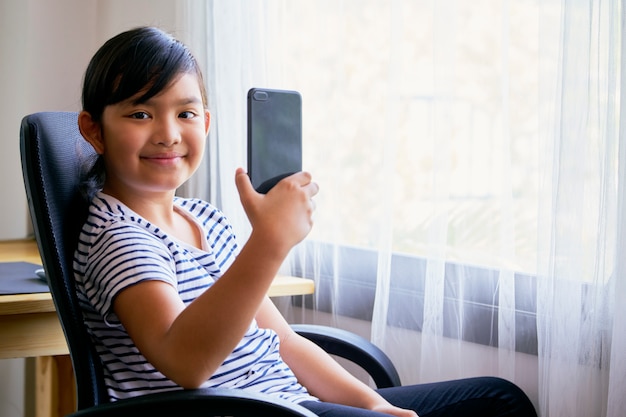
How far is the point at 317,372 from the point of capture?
4.61 ft

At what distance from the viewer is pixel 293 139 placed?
1188mm

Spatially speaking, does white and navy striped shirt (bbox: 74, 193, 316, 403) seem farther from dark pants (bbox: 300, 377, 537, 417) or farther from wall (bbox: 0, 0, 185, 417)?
wall (bbox: 0, 0, 185, 417)

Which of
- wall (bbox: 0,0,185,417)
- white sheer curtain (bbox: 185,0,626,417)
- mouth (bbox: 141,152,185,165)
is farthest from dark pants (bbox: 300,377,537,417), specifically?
wall (bbox: 0,0,185,417)

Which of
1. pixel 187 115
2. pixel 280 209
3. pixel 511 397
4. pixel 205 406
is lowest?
pixel 511 397

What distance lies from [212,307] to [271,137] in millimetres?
253

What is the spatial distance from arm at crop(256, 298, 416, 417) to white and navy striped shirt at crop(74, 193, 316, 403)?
9 centimetres

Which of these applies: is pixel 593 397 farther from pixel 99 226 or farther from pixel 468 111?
pixel 99 226

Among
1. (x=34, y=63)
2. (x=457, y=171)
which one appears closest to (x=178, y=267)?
(x=457, y=171)

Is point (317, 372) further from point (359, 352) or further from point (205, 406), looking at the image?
point (205, 406)

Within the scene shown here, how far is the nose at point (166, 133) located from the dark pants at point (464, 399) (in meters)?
0.53

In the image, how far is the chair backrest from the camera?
1140 millimetres

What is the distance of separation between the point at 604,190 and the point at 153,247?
2.49ft

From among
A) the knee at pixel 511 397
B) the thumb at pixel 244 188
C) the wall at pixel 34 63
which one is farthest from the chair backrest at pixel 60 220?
the wall at pixel 34 63

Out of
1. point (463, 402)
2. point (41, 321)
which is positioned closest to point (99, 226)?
point (41, 321)
